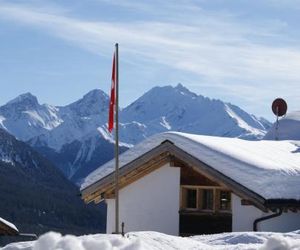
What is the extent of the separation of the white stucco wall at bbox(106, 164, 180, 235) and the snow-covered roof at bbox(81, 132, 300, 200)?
2.24ft

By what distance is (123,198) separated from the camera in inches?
773

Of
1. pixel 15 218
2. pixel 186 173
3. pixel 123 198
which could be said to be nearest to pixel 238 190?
pixel 186 173

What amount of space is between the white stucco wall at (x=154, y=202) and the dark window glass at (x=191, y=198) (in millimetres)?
315

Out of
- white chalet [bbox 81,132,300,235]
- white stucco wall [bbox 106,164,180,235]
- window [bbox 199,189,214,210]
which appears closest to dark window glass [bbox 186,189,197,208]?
white chalet [bbox 81,132,300,235]

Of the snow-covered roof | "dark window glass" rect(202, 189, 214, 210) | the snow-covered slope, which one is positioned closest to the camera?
the snow-covered roof

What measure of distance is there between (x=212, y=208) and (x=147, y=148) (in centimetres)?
193

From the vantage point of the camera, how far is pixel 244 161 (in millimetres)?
17609

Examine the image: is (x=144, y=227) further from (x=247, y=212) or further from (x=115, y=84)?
(x=115, y=84)

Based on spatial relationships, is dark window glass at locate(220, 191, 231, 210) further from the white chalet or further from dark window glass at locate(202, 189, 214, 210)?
dark window glass at locate(202, 189, 214, 210)

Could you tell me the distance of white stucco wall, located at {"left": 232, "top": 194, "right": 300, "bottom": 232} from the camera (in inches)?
682

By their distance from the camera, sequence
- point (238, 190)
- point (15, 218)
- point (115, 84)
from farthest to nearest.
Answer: point (15, 218)
point (238, 190)
point (115, 84)

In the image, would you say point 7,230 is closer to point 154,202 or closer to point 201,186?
point 154,202

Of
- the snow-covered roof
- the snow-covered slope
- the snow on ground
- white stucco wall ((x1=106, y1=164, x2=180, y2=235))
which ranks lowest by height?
the snow on ground

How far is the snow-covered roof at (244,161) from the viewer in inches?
662
